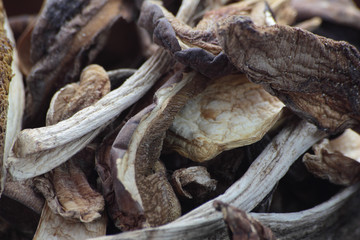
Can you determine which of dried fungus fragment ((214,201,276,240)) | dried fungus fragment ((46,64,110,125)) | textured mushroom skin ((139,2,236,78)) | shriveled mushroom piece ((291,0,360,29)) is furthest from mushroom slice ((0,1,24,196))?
shriveled mushroom piece ((291,0,360,29))

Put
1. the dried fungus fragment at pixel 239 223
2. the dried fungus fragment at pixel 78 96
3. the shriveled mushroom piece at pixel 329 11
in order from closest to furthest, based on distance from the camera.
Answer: the dried fungus fragment at pixel 239 223, the dried fungus fragment at pixel 78 96, the shriveled mushroom piece at pixel 329 11

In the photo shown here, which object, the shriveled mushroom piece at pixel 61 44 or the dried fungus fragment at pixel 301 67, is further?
the shriveled mushroom piece at pixel 61 44

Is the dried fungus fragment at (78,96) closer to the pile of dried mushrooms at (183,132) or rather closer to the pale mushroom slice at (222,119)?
the pile of dried mushrooms at (183,132)

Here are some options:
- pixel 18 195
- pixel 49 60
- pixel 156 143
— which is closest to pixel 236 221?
pixel 156 143

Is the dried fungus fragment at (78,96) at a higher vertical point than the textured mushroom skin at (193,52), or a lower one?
lower

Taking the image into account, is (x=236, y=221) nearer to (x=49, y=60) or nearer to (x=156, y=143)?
(x=156, y=143)

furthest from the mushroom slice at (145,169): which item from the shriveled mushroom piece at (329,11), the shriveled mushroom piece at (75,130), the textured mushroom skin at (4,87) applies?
the shriveled mushroom piece at (329,11)
